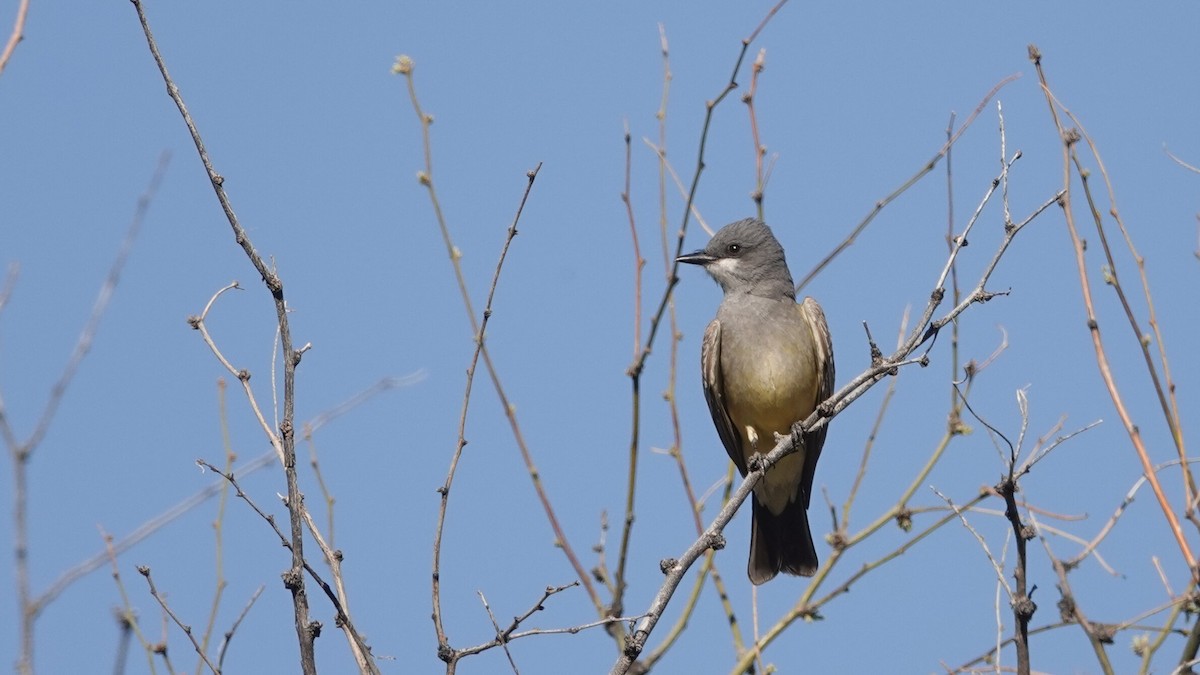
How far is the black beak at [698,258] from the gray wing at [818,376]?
74 cm

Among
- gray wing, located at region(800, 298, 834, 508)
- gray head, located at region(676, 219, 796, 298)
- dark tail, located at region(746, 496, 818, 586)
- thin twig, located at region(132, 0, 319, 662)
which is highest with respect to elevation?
gray head, located at region(676, 219, 796, 298)

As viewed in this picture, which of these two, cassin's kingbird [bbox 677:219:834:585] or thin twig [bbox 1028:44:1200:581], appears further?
cassin's kingbird [bbox 677:219:834:585]

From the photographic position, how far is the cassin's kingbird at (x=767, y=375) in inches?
309

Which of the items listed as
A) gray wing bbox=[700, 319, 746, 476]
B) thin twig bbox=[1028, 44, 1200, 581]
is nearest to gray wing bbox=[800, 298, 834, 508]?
gray wing bbox=[700, 319, 746, 476]

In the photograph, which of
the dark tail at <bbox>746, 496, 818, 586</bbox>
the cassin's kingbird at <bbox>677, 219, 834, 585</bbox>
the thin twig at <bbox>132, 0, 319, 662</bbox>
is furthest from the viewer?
the dark tail at <bbox>746, 496, 818, 586</bbox>

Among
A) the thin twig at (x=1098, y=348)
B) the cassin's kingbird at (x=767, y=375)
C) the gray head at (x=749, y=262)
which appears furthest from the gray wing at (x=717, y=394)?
the thin twig at (x=1098, y=348)

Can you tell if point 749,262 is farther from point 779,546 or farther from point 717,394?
point 779,546

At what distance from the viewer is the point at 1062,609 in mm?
4629

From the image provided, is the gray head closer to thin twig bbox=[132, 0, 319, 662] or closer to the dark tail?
the dark tail

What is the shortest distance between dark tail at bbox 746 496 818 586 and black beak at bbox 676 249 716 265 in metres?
1.65

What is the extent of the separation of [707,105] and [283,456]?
10.4 ft

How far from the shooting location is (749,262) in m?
8.48

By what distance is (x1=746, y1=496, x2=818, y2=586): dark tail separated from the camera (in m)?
8.11

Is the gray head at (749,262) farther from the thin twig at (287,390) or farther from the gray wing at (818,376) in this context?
the thin twig at (287,390)
